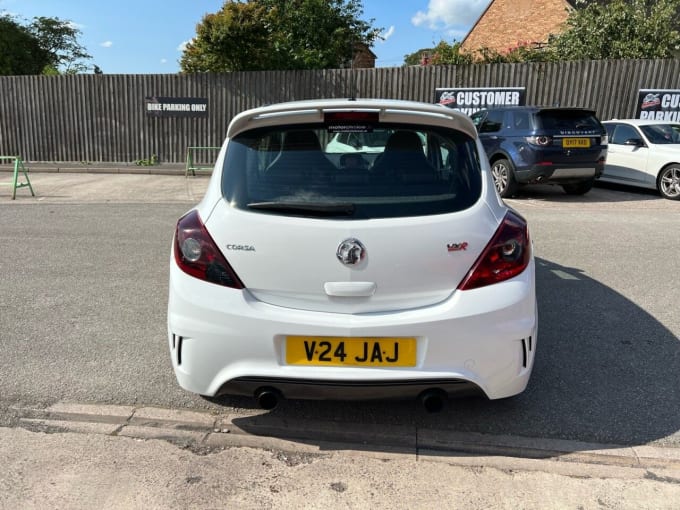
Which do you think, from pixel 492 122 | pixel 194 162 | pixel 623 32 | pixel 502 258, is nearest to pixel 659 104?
pixel 623 32

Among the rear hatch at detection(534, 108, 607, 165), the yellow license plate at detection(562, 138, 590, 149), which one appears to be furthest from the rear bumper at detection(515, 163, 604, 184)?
the yellow license plate at detection(562, 138, 590, 149)

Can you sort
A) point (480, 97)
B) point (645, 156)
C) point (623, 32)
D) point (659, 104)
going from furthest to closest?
1. point (623, 32)
2. point (480, 97)
3. point (659, 104)
4. point (645, 156)

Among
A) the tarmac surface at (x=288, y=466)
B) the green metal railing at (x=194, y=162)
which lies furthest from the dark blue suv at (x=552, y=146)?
the green metal railing at (x=194, y=162)

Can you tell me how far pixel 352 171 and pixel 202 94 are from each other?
15.0m

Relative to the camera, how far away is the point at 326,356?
251 centimetres

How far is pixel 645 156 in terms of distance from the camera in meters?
11.1

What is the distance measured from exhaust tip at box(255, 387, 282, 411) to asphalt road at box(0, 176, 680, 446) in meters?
0.50

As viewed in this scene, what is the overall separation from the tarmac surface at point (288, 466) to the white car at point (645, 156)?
9.58 metres

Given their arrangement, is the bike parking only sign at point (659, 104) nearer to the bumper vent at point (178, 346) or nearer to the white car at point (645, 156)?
the white car at point (645, 156)

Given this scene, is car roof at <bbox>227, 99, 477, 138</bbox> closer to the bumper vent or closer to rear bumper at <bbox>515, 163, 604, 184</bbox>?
the bumper vent

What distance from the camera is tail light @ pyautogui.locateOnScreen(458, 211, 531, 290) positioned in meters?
2.57

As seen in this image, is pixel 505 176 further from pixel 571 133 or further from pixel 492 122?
pixel 571 133

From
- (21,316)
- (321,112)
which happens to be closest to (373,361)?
(321,112)

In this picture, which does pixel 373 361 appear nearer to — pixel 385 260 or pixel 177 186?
pixel 385 260
